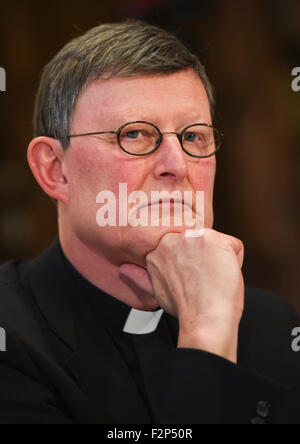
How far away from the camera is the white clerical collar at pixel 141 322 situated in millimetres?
1776

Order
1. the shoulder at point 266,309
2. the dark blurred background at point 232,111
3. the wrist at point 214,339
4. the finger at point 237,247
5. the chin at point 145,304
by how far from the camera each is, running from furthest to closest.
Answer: the dark blurred background at point 232,111 → the shoulder at point 266,309 → the chin at point 145,304 → the finger at point 237,247 → the wrist at point 214,339

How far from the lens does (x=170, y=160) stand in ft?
5.41

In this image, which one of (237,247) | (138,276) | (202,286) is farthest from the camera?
(138,276)

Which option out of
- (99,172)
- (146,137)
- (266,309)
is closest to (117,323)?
(99,172)

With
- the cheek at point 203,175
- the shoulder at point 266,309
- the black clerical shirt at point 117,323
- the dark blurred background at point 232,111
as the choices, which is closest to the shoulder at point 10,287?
the black clerical shirt at point 117,323

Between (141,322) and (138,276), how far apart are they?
0.18 meters

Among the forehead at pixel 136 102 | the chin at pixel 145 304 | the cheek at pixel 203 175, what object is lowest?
the chin at pixel 145 304

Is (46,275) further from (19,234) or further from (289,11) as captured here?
(289,11)

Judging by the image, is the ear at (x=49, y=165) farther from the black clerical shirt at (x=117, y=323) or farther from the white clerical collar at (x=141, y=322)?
the white clerical collar at (x=141, y=322)

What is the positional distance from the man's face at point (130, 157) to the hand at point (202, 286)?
7cm

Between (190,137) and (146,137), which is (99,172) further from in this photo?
(190,137)

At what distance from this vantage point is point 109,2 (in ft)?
15.8

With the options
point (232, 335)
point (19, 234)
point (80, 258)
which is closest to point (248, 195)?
point (19, 234)
